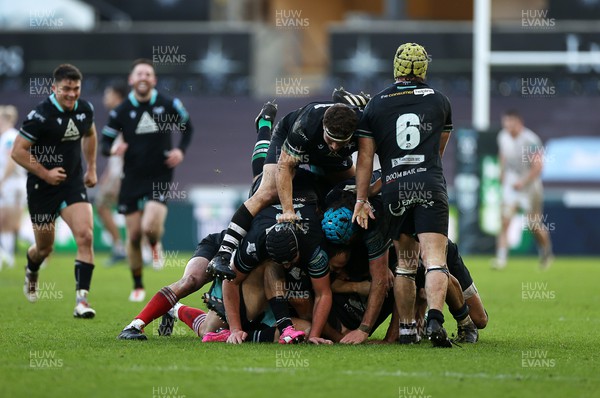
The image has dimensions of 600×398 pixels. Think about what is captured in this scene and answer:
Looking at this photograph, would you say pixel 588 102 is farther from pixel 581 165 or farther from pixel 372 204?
pixel 372 204

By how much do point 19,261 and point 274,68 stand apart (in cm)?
863

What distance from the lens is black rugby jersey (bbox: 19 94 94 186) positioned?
11.3 meters

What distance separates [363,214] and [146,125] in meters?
5.72

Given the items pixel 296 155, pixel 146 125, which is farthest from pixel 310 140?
pixel 146 125

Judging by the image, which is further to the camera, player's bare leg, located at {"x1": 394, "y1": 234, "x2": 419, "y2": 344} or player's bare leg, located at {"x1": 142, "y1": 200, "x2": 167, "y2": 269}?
player's bare leg, located at {"x1": 142, "y1": 200, "x2": 167, "y2": 269}

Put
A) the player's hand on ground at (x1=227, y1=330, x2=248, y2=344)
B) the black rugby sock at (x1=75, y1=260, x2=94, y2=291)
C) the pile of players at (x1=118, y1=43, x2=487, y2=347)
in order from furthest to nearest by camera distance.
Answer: the black rugby sock at (x1=75, y1=260, x2=94, y2=291), the player's hand on ground at (x1=227, y1=330, x2=248, y2=344), the pile of players at (x1=118, y1=43, x2=487, y2=347)

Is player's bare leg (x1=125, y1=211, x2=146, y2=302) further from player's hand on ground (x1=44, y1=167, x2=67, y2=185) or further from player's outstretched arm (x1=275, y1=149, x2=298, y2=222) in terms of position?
player's outstretched arm (x1=275, y1=149, x2=298, y2=222)

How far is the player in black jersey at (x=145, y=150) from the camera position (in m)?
13.5

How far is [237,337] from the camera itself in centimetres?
878

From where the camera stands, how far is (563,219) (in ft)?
73.9

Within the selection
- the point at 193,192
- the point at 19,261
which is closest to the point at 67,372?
the point at 19,261

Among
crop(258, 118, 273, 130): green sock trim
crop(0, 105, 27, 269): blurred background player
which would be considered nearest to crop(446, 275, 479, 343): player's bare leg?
crop(258, 118, 273, 130): green sock trim

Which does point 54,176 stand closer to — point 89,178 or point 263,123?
point 89,178

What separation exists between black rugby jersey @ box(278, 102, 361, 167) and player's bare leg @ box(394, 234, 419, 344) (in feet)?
2.97
